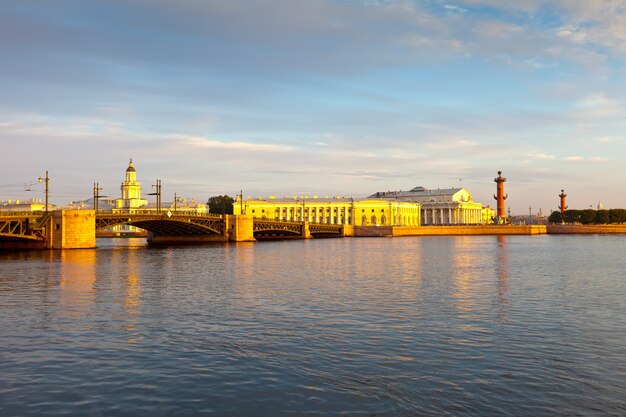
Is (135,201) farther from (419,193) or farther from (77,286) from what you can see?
(77,286)

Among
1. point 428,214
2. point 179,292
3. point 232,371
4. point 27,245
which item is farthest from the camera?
point 428,214

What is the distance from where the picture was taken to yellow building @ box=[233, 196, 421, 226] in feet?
485

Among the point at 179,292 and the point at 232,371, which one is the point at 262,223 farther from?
the point at 232,371

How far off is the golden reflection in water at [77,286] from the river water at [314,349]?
4.0 inches

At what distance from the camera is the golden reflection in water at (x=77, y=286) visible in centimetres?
2074

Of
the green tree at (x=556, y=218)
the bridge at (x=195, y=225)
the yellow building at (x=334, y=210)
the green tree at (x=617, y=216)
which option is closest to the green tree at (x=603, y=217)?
the green tree at (x=617, y=216)

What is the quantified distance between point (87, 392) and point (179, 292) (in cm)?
1427

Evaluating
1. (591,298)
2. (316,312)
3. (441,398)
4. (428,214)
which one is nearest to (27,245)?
(316,312)

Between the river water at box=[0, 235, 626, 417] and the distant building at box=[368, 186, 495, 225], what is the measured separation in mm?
141214

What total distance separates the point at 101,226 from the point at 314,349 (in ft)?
167

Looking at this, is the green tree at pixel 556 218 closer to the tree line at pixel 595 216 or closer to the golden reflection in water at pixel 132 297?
the tree line at pixel 595 216

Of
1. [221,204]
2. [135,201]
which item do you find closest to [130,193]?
[135,201]

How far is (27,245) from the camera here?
184 feet

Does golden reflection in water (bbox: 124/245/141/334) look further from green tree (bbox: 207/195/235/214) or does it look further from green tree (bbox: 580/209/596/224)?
green tree (bbox: 580/209/596/224)
